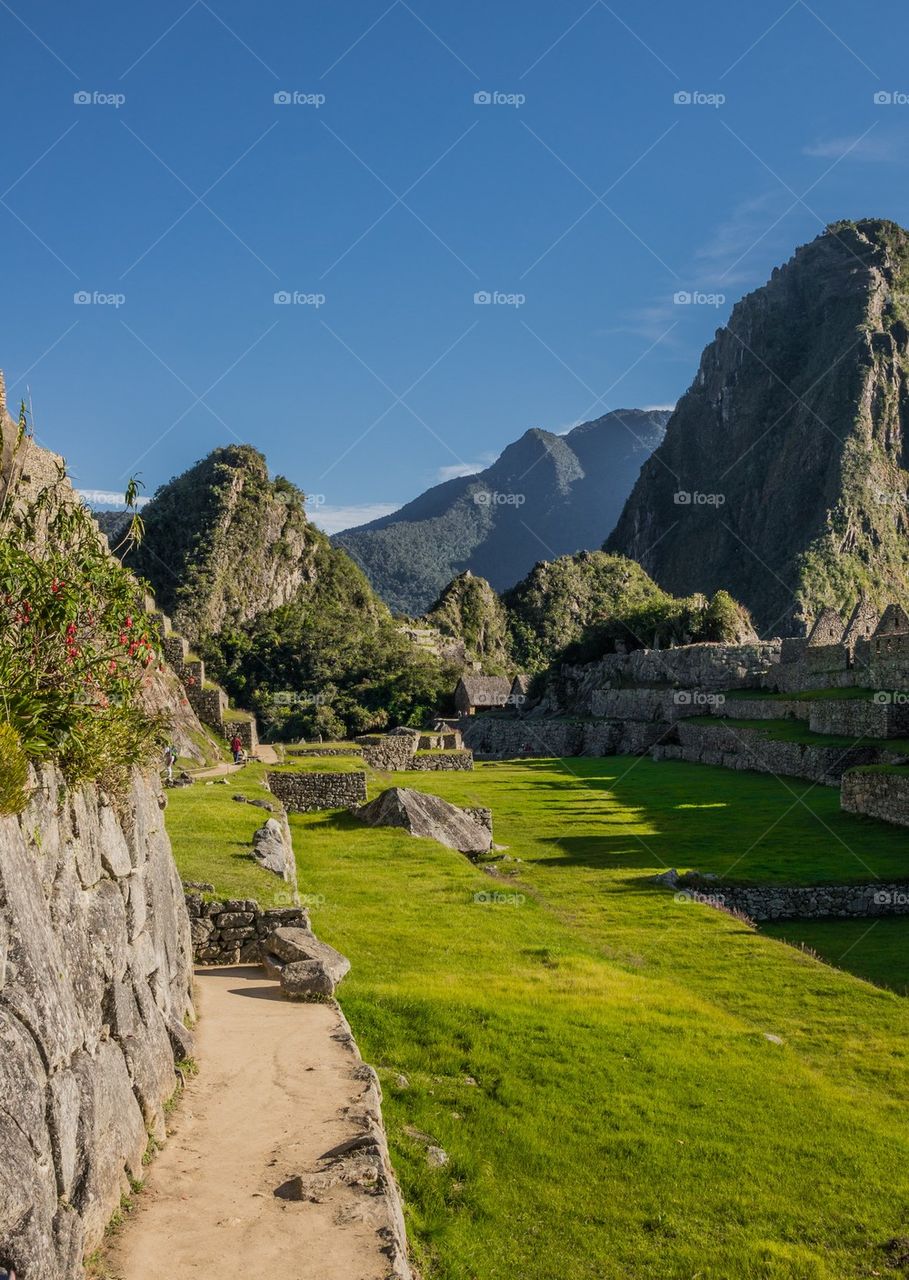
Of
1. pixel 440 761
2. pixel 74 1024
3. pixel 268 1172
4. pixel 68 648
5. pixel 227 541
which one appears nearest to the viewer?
pixel 74 1024

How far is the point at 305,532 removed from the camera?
94.9 meters

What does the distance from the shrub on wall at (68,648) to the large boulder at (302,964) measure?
13.2 feet

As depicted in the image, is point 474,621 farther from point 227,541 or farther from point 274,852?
point 274,852

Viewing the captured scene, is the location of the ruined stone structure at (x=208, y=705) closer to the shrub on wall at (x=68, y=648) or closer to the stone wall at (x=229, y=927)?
the stone wall at (x=229, y=927)

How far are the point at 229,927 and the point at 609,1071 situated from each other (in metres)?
5.02

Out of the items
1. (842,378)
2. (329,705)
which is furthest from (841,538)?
(329,705)

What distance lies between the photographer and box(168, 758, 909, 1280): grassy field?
793cm

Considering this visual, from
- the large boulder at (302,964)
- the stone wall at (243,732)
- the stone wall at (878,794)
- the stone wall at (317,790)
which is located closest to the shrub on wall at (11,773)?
the large boulder at (302,964)

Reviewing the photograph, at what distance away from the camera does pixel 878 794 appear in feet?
85.8

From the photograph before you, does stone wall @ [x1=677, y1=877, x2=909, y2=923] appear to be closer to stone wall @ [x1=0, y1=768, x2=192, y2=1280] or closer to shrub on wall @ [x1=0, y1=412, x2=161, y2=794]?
stone wall @ [x1=0, y1=768, x2=192, y2=1280]

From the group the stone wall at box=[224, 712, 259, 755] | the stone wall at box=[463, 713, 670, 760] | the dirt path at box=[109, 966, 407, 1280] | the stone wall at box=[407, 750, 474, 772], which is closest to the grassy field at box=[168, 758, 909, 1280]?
the dirt path at box=[109, 966, 407, 1280]

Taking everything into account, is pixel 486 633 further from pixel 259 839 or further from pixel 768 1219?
pixel 768 1219

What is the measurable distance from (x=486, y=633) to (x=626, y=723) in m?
45.2

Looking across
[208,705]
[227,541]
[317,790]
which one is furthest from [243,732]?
[227,541]
